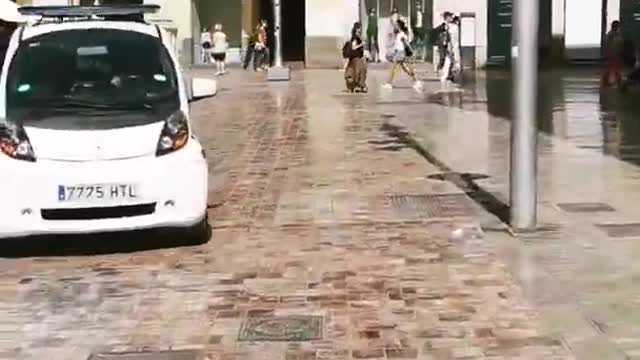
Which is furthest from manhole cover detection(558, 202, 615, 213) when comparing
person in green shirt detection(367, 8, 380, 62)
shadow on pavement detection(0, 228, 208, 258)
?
person in green shirt detection(367, 8, 380, 62)

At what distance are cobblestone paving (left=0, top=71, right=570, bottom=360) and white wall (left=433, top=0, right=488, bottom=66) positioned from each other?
2539 cm

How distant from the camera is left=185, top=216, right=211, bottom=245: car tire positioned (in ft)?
31.8

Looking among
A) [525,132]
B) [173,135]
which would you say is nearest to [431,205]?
[525,132]

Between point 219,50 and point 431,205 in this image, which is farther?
point 219,50

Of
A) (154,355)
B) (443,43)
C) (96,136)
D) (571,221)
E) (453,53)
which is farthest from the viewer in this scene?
(443,43)

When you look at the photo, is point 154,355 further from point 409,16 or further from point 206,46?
point 409,16

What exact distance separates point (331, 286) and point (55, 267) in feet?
7.17

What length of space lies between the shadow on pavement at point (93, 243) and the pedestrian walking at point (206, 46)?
100ft

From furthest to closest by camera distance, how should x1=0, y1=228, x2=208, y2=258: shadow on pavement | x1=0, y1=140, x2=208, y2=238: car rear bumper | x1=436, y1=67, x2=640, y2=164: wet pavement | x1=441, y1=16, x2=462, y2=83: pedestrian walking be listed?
1. x1=441, y1=16, x2=462, y2=83: pedestrian walking
2. x1=436, y1=67, x2=640, y2=164: wet pavement
3. x1=0, y1=228, x2=208, y2=258: shadow on pavement
4. x1=0, y1=140, x2=208, y2=238: car rear bumper

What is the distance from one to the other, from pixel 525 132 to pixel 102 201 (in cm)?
342

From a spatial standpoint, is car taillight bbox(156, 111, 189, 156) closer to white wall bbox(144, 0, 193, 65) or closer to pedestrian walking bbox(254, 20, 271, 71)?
pedestrian walking bbox(254, 20, 271, 71)

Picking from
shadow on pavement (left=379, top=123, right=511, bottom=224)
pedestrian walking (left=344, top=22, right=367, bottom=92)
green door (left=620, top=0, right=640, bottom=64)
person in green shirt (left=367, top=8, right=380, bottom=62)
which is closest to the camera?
shadow on pavement (left=379, top=123, right=511, bottom=224)

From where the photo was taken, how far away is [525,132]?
10.1 m

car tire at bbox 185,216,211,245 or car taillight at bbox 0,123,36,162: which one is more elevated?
car taillight at bbox 0,123,36,162
